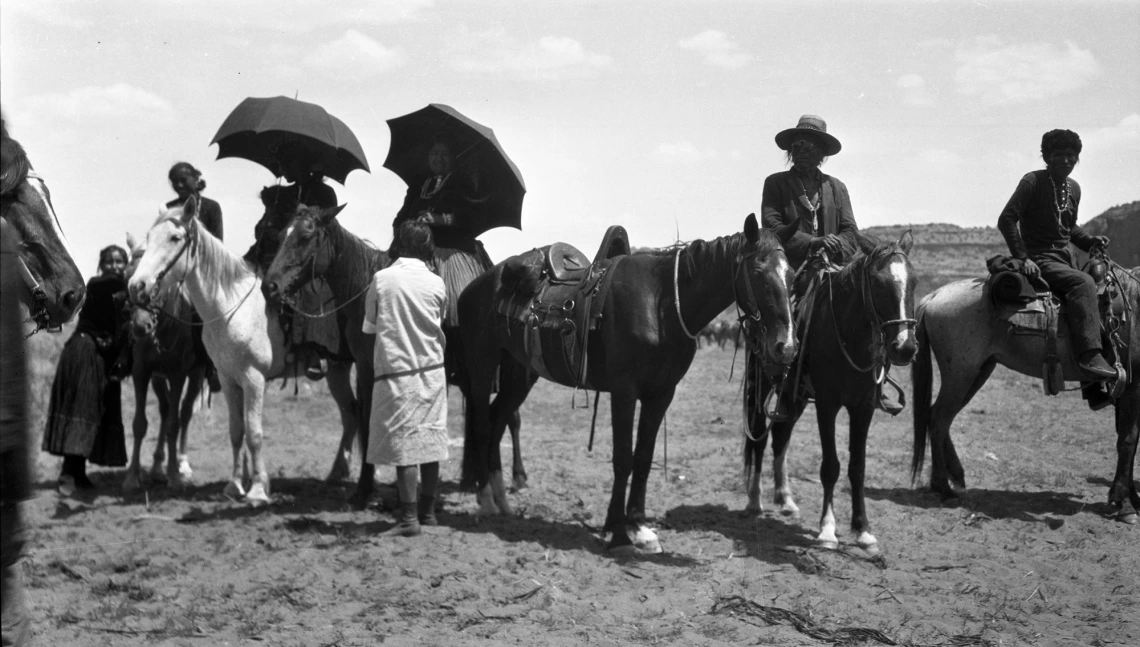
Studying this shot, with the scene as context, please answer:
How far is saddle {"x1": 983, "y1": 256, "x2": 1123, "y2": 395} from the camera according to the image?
847 centimetres

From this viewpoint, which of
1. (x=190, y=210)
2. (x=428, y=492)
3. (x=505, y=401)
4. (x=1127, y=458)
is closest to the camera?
(x=428, y=492)

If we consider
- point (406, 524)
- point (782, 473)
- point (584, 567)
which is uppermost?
point (782, 473)

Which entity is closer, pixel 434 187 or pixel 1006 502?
pixel 1006 502

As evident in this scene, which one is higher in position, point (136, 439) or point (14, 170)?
point (14, 170)

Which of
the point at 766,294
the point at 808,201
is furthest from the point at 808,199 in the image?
the point at 766,294

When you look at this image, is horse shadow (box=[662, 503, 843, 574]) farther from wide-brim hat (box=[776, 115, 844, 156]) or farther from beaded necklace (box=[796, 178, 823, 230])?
wide-brim hat (box=[776, 115, 844, 156])

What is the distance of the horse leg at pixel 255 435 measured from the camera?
770 cm

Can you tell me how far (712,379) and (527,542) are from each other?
11.5 metres

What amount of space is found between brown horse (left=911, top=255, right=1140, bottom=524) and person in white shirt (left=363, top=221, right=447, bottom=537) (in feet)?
14.7

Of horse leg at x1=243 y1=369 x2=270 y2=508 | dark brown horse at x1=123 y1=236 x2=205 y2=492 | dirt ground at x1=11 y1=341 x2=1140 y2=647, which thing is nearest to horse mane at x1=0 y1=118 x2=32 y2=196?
dirt ground at x1=11 y1=341 x2=1140 y2=647

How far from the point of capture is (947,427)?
8789 millimetres

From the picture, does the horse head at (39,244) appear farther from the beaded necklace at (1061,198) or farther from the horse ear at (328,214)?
the beaded necklace at (1061,198)

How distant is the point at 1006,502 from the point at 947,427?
2.63 ft

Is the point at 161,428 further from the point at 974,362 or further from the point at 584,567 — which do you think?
the point at 974,362
